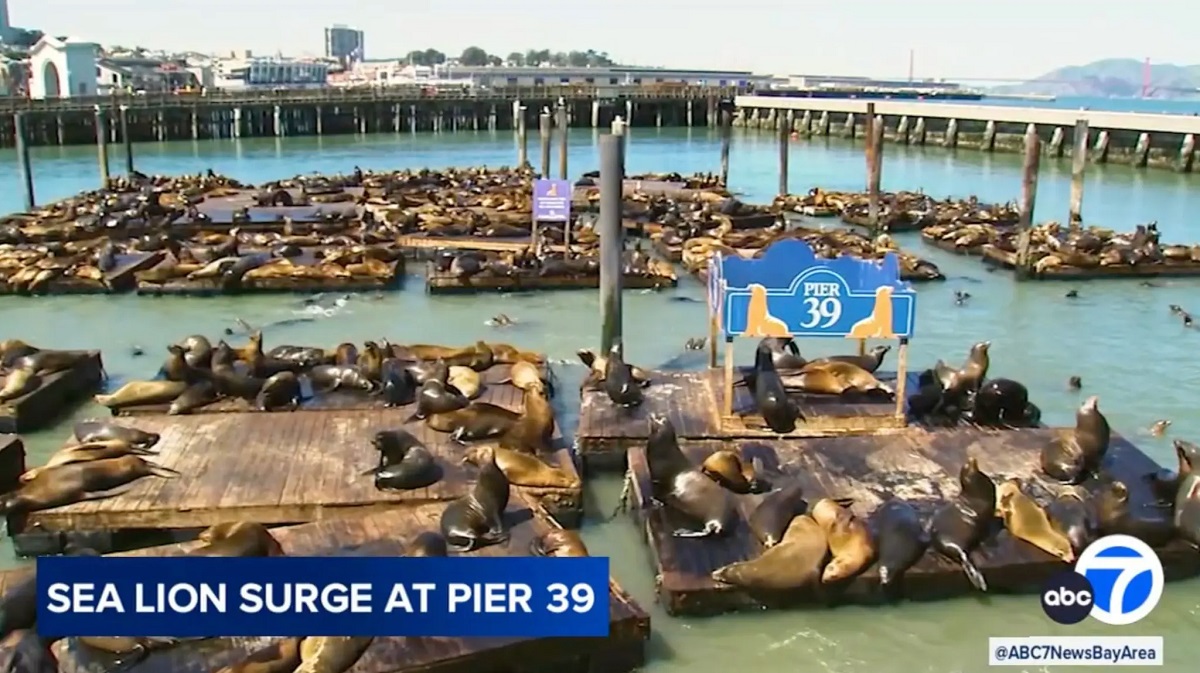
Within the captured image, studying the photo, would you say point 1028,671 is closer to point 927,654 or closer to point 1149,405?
point 927,654

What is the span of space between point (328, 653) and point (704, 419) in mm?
3831

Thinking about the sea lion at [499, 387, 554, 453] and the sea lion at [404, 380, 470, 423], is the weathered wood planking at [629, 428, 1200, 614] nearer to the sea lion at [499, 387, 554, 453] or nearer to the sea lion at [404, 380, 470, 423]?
the sea lion at [499, 387, 554, 453]

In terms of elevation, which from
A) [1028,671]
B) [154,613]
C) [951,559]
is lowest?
[1028,671]

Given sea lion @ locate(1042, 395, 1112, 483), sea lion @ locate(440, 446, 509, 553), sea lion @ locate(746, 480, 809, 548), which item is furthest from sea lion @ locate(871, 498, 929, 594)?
sea lion @ locate(440, 446, 509, 553)

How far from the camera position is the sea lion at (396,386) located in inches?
312

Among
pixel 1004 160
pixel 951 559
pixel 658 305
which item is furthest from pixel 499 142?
pixel 951 559

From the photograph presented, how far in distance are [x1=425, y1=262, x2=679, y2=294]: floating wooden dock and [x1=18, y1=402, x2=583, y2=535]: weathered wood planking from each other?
6293 mm

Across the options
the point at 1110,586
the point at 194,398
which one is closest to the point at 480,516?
the point at 1110,586

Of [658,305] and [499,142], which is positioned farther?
[499,142]

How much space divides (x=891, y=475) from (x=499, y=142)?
44758 millimetres

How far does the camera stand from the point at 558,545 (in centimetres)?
533

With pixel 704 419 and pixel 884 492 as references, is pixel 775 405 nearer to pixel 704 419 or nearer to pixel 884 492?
pixel 704 419

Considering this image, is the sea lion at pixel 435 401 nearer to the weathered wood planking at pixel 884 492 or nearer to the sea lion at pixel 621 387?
the sea lion at pixel 621 387

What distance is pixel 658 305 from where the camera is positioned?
1316 centimetres
